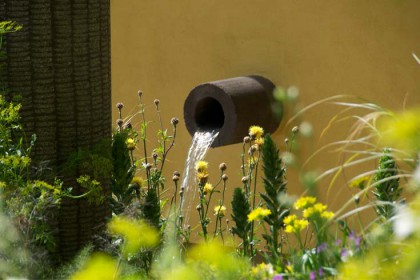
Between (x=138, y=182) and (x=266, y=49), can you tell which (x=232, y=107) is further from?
(x=138, y=182)

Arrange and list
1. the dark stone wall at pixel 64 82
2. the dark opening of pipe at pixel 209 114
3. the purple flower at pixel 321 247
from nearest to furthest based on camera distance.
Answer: the purple flower at pixel 321 247
the dark stone wall at pixel 64 82
the dark opening of pipe at pixel 209 114

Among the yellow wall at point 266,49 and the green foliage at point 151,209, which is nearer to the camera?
the green foliage at point 151,209

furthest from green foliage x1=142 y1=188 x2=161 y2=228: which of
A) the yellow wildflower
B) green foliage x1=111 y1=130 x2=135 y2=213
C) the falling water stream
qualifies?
the falling water stream

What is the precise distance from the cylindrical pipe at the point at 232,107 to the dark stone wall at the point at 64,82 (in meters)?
1.64

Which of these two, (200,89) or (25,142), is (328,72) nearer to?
(200,89)

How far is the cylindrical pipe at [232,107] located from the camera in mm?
6473

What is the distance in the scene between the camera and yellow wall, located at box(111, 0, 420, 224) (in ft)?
21.5

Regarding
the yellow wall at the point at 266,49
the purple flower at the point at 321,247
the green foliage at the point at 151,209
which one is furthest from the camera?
the yellow wall at the point at 266,49

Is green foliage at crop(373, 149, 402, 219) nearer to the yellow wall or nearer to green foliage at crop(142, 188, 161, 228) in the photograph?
green foliage at crop(142, 188, 161, 228)

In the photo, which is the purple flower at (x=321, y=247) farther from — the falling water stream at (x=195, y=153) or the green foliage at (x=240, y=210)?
the falling water stream at (x=195, y=153)

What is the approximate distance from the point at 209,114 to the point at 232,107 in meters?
0.47

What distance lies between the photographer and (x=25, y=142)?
4695mm

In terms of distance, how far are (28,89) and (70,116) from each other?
21cm

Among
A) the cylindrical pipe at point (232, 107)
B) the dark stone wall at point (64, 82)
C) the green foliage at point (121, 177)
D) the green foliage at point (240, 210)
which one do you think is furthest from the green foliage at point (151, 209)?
the cylindrical pipe at point (232, 107)
